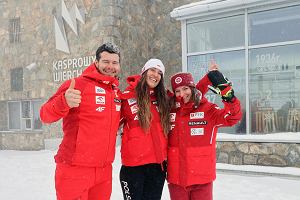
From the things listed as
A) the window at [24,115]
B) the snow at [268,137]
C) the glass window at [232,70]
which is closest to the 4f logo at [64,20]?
the window at [24,115]

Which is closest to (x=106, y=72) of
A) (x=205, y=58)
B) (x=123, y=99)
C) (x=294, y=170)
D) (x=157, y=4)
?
(x=123, y=99)

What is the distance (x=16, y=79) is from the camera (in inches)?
485

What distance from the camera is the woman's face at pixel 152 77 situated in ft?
9.85

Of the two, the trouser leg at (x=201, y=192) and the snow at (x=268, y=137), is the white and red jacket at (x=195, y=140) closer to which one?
the trouser leg at (x=201, y=192)

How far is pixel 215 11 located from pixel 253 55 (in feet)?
4.15

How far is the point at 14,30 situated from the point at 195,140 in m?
11.2

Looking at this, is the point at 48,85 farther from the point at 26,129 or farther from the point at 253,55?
the point at 253,55

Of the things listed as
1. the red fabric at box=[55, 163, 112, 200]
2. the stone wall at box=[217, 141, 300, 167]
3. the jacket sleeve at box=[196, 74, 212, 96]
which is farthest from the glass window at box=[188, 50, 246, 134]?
the red fabric at box=[55, 163, 112, 200]

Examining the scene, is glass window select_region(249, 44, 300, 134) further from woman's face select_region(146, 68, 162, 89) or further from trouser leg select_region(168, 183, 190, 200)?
woman's face select_region(146, 68, 162, 89)

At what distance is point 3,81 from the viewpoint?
12.6 m

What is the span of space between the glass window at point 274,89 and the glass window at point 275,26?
0.20 meters

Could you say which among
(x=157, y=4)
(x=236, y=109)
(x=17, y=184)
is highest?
(x=157, y=4)

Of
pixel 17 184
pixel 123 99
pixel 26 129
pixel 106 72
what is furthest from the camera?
pixel 26 129

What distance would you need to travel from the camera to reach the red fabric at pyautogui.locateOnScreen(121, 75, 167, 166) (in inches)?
113
